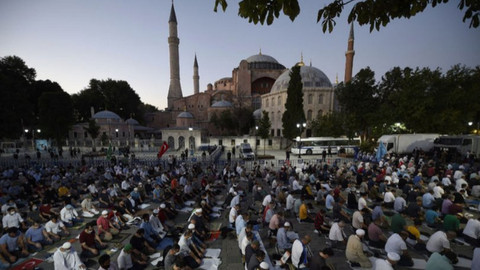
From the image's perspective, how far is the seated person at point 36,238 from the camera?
646 centimetres

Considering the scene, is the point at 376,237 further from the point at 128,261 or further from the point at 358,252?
the point at 128,261

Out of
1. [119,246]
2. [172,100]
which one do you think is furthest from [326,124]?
[172,100]

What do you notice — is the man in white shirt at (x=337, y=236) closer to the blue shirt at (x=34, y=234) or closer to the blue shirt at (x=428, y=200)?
the blue shirt at (x=428, y=200)

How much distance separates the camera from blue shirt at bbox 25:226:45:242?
21.4 ft

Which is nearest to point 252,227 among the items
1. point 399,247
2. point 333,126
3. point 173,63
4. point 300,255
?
point 300,255

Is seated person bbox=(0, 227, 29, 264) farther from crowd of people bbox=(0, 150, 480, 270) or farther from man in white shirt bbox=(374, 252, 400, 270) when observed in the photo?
man in white shirt bbox=(374, 252, 400, 270)

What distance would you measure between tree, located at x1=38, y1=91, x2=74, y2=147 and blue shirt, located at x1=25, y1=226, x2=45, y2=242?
32087 millimetres

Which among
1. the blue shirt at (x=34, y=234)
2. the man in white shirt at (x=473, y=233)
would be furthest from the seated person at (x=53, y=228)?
the man in white shirt at (x=473, y=233)

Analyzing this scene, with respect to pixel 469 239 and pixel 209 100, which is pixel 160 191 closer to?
pixel 469 239

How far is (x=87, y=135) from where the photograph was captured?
139 feet

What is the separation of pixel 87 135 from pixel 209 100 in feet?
95.5

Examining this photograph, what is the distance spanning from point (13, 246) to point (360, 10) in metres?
10.7

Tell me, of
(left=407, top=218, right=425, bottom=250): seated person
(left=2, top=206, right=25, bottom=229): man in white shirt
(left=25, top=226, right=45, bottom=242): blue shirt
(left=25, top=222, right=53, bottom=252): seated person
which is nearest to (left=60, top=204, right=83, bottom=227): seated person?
(left=2, top=206, right=25, bottom=229): man in white shirt

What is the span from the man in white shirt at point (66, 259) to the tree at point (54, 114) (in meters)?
34.9
